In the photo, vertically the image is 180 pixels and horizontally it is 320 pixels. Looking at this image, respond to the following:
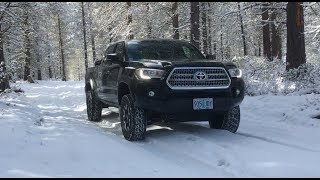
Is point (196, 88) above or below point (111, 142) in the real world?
above

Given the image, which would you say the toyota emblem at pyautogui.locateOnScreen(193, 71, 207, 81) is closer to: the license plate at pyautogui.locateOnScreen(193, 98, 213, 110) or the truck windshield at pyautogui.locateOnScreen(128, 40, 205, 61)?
the license plate at pyautogui.locateOnScreen(193, 98, 213, 110)

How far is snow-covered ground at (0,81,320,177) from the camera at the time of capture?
568 cm

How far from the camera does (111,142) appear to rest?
7.52 m

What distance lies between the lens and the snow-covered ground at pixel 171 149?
223 inches

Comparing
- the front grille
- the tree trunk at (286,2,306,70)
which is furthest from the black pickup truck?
the tree trunk at (286,2,306,70)

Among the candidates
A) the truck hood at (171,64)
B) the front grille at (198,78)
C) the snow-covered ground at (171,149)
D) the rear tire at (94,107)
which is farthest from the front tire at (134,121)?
the rear tire at (94,107)

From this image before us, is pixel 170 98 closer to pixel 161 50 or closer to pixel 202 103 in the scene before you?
pixel 202 103

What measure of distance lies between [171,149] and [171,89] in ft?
3.40

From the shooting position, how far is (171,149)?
23.6 ft

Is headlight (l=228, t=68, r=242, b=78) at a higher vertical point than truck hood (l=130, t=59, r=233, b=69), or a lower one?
lower

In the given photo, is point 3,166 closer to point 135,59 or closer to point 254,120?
point 135,59

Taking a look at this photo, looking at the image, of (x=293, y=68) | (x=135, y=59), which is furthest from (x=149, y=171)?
(x=293, y=68)

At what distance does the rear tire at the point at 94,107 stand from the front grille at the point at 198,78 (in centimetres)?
391

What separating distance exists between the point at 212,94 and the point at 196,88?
0.34 meters
